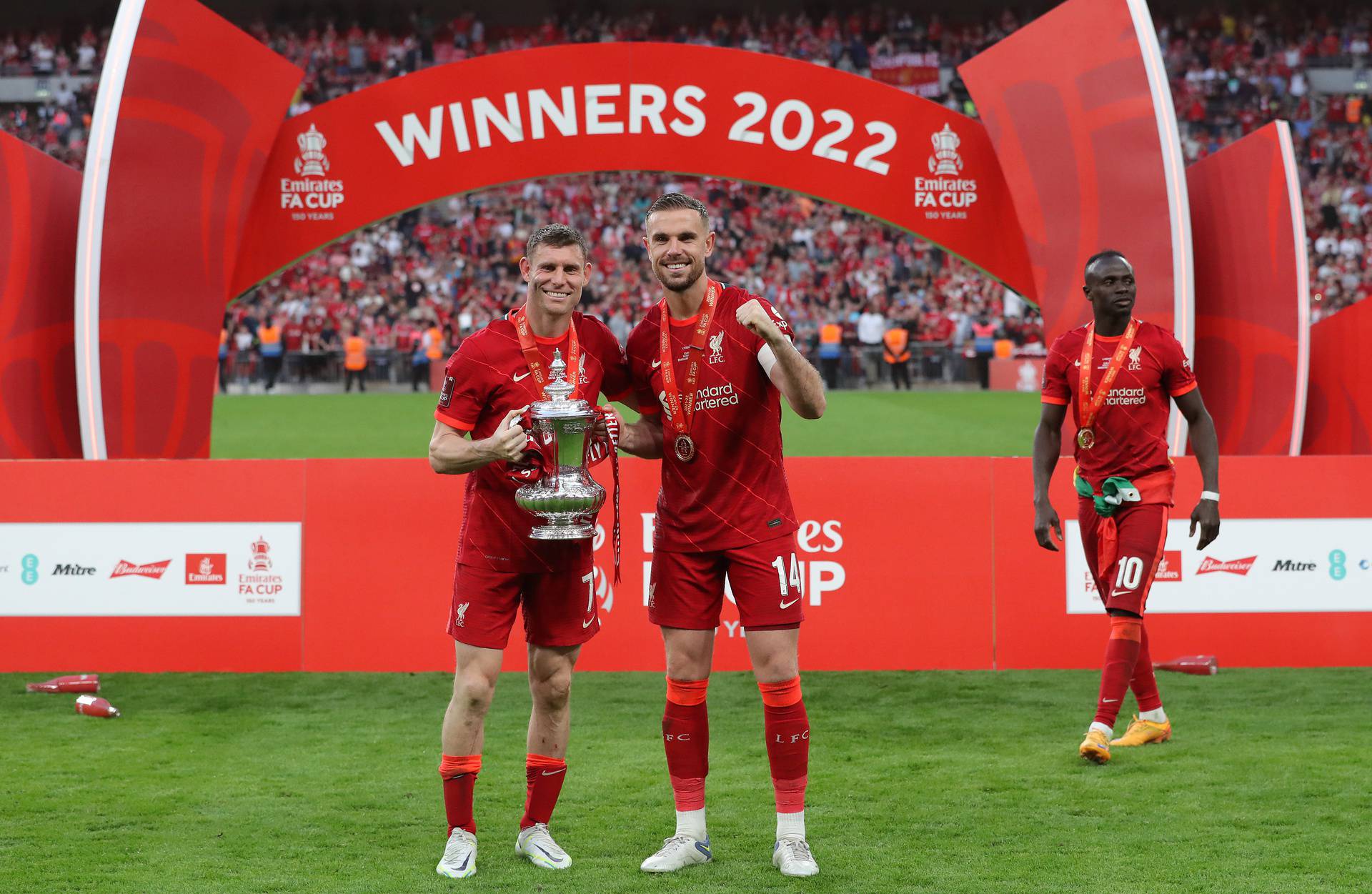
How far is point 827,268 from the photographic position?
30.8 meters

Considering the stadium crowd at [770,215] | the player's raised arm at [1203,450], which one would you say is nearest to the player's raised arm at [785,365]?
the player's raised arm at [1203,450]

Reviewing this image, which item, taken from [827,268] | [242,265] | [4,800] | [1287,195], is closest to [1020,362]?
[827,268]

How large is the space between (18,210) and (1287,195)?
8.32 m

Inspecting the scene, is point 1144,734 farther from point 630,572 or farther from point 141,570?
point 141,570

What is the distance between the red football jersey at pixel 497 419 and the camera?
439cm

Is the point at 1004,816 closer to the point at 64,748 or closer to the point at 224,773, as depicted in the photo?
the point at 224,773

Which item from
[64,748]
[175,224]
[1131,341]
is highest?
[175,224]

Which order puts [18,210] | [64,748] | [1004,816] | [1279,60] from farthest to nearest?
[1279,60]
[18,210]
[64,748]
[1004,816]

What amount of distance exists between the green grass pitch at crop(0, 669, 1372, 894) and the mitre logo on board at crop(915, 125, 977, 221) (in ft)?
11.9

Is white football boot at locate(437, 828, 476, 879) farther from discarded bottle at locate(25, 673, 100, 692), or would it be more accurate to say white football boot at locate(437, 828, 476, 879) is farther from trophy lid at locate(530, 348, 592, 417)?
discarded bottle at locate(25, 673, 100, 692)

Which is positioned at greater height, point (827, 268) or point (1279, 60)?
point (1279, 60)

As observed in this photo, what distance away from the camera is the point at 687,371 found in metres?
4.45

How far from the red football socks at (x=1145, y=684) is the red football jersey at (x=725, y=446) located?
234cm

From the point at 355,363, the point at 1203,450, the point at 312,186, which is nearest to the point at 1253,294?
the point at 1203,450
